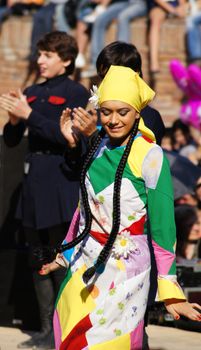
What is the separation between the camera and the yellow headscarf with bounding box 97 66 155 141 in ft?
15.6

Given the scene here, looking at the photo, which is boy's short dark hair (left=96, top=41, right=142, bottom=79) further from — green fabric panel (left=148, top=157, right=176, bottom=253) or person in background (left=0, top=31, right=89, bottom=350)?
person in background (left=0, top=31, right=89, bottom=350)

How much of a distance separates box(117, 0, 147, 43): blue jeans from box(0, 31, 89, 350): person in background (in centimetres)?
649

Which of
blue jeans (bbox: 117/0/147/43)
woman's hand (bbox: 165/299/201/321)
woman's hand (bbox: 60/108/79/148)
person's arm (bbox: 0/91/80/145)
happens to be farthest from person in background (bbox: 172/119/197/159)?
woman's hand (bbox: 165/299/201/321)

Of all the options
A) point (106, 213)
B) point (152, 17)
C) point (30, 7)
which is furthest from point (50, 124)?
point (30, 7)

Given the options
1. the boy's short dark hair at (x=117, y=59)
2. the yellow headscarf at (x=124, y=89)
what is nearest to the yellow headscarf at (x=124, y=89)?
the yellow headscarf at (x=124, y=89)

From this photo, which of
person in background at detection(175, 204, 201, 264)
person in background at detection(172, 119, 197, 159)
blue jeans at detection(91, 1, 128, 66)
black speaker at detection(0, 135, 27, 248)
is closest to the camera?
black speaker at detection(0, 135, 27, 248)

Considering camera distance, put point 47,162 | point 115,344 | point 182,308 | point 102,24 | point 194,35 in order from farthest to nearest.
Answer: point 102,24
point 194,35
point 47,162
point 115,344
point 182,308

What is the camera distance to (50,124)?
21.3 feet

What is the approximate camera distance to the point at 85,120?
216 inches

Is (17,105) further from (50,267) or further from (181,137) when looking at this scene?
(181,137)

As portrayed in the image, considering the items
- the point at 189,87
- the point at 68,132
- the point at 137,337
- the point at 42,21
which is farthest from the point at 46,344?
the point at 42,21

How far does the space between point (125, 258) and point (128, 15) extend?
8.81 metres

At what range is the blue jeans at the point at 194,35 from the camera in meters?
13.1

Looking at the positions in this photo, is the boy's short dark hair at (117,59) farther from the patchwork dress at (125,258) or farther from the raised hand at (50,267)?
the raised hand at (50,267)
